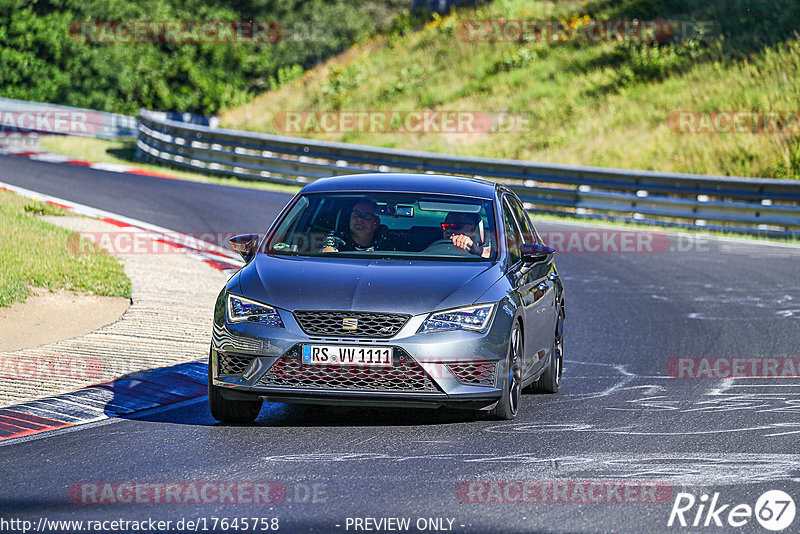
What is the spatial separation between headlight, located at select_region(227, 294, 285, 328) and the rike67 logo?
271 centimetres

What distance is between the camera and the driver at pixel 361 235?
851 cm

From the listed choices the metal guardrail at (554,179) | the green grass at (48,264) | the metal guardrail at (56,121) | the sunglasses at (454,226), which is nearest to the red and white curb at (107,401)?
the sunglasses at (454,226)

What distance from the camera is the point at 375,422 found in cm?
798

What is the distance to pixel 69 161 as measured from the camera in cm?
2997

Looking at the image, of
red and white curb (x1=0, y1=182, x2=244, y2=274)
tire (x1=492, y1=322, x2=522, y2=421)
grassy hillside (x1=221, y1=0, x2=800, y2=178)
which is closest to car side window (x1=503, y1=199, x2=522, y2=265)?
tire (x1=492, y1=322, x2=522, y2=421)

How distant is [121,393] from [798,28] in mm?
29680

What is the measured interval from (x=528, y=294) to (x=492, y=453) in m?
1.79

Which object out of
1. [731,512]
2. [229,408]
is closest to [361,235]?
[229,408]

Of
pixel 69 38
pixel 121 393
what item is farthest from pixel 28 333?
pixel 69 38

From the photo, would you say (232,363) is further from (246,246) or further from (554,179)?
(554,179)

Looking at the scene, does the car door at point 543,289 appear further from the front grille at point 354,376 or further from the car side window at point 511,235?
the front grille at point 354,376

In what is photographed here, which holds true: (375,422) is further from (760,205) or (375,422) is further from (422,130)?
(422,130)

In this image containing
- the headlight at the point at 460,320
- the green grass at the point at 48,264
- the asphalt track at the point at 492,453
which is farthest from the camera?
the green grass at the point at 48,264

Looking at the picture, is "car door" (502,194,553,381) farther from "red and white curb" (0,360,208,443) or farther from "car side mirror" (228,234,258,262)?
"red and white curb" (0,360,208,443)
